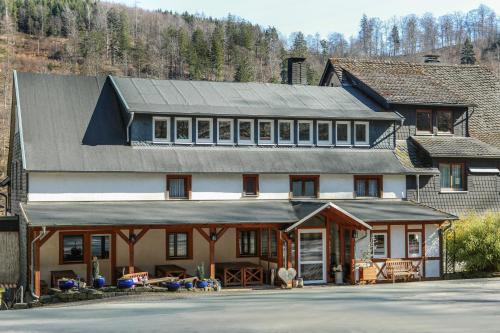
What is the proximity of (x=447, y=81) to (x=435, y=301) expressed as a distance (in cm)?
2240

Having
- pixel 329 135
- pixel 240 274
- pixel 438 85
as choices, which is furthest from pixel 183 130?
pixel 438 85

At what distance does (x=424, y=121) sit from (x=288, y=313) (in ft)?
67.4

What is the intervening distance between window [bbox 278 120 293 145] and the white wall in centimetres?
465

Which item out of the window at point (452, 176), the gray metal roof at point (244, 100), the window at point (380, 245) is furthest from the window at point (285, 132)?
the window at point (452, 176)

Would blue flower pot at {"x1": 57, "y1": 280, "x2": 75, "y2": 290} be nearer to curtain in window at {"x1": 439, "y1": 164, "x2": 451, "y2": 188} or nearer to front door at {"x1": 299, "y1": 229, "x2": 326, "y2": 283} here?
front door at {"x1": 299, "y1": 229, "x2": 326, "y2": 283}

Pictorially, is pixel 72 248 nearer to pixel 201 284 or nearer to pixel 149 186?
pixel 149 186

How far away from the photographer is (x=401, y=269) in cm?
2936

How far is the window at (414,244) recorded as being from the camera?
98.9 ft

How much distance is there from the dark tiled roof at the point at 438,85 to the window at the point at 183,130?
9871mm

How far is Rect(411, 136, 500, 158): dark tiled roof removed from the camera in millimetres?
34031

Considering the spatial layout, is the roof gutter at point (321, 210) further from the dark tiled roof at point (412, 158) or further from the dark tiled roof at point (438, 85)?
the dark tiled roof at point (438, 85)

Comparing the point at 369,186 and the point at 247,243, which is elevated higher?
the point at 369,186

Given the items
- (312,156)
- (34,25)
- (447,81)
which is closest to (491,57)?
(34,25)

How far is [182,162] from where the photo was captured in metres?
30.0
